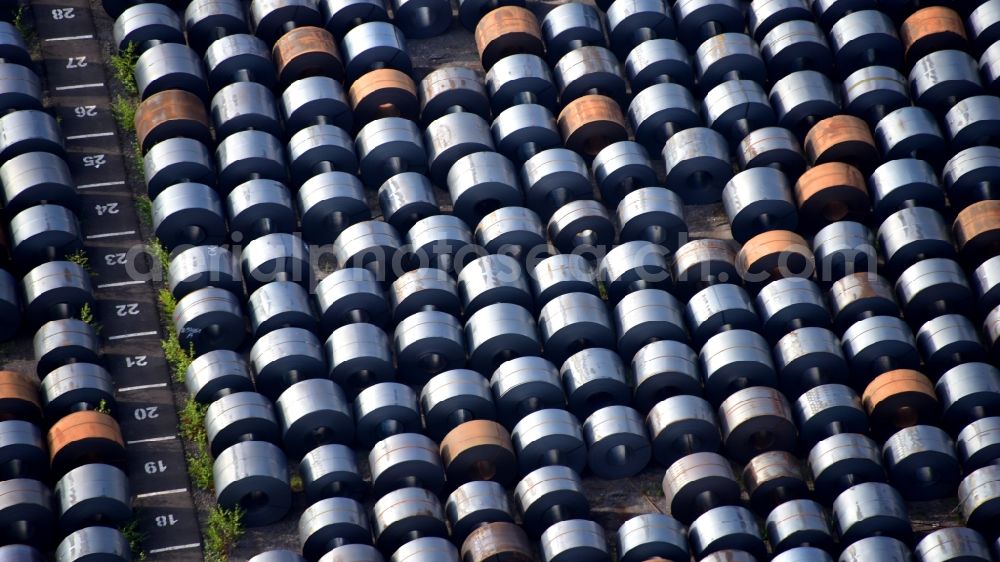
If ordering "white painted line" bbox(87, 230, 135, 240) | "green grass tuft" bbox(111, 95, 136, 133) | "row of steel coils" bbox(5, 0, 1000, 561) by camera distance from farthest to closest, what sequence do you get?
"green grass tuft" bbox(111, 95, 136, 133) → "white painted line" bbox(87, 230, 135, 240) → "row of steel coils" bbox(5, 0, 1000, 561)

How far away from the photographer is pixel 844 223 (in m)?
45.2

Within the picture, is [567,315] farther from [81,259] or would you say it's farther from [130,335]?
[81,259]

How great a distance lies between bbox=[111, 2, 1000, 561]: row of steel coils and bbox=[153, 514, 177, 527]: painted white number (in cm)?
120

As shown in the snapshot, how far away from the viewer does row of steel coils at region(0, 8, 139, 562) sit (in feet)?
134

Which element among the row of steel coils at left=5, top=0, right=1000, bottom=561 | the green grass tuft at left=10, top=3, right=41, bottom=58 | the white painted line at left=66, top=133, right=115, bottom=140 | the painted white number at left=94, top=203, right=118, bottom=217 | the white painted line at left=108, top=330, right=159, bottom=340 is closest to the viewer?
the row of steel coils at left=5, top=0, right=1000, bottom=561

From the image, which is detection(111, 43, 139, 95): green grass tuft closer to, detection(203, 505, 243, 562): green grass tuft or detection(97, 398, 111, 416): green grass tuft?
detection(97, 398, 111, 416): green grass tuft

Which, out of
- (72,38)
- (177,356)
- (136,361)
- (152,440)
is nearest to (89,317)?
(136,361)

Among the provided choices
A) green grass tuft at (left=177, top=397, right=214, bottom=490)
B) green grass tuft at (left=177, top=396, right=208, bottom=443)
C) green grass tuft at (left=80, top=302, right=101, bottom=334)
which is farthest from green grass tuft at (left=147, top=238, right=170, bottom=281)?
green grass tuft at (left=177, top=396, right=208, bottom=443)

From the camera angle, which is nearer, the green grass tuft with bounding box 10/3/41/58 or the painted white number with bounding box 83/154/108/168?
the painted white number with bounding box 83/154/108/168

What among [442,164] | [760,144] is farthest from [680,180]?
[442,164]

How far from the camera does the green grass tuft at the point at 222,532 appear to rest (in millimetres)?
41719

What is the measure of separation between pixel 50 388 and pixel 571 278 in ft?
36.0

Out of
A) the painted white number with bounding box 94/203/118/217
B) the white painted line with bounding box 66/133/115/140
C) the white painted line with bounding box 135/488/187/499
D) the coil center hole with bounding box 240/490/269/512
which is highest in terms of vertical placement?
the white painted line with bounding box 66/133/115/140

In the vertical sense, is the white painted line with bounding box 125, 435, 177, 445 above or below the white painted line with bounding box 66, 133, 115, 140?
below
